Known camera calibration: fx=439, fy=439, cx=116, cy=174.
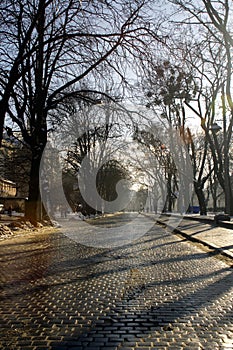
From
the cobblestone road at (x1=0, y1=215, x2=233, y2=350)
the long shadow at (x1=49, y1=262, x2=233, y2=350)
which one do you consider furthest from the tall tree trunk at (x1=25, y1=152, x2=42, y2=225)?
the long shadow at (x1=49, y1=262, x2=233, y2=350)

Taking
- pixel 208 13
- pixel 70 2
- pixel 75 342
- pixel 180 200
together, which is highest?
pixel 208 13

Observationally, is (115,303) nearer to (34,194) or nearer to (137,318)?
(137,318)

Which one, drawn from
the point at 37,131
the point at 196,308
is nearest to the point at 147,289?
the point at 196,308

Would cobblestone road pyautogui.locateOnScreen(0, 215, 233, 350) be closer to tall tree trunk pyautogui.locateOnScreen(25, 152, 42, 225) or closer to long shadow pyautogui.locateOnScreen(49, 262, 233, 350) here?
long shadow pyautogui.locateOnScreen(49, 262, 233, 350)

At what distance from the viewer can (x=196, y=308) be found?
18.0 ft

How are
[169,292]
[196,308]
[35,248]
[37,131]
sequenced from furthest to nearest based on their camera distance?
1. [37,131]
2. [35,248]
3. [169,292]
4. [196,308]

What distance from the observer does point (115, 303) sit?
5.79 metres

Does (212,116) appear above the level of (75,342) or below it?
above

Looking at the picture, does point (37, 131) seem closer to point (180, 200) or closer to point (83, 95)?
point (83, 95)

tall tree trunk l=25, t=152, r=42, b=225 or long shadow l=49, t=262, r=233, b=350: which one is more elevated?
tall tree trunk l=25, t=152, r=42, b=225

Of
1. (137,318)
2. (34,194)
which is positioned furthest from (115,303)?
(34,194)

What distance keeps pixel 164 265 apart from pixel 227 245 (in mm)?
4371

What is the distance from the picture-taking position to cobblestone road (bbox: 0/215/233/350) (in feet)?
13.8

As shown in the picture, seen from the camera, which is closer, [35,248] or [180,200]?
[35,248]
